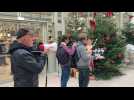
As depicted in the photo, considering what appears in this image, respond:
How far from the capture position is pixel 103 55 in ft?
27.6

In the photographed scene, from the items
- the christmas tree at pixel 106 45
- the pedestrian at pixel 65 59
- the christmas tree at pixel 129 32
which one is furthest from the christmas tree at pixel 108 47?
the pedestrian at pixel 65 59

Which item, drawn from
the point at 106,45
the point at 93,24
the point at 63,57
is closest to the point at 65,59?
the point at 63,57

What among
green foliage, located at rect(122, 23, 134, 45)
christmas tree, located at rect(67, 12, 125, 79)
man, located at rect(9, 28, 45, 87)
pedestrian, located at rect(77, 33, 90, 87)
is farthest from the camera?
green foliage, located at rect(122, 23, 134, 45)

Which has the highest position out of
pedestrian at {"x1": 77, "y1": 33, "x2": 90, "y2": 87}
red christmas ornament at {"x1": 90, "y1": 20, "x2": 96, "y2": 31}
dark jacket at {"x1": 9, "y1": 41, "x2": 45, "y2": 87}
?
red christmas ornament at {"x1": 90, "y1": 20, "x2": 96, "y2": 31}

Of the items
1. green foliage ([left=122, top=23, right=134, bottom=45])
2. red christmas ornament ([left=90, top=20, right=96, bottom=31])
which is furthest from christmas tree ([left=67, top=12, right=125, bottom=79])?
green foliage ([left=122, top=23, right=134, bottom=45])

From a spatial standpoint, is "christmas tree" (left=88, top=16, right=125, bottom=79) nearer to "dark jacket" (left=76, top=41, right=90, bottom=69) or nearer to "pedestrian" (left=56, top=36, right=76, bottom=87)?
"pedestrian" (left=56, top=36, right=76, bottom=87)

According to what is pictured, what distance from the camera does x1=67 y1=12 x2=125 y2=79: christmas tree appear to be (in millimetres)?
8375

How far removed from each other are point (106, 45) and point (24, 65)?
5.87m

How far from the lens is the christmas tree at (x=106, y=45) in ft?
27.5

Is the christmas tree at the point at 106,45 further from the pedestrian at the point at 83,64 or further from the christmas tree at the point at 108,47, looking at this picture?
the pedestrian at the point at 83,64

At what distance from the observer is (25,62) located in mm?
2814

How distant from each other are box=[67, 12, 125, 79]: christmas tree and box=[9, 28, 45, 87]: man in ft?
17.6

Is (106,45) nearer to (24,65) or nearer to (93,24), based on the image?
(93,24)
